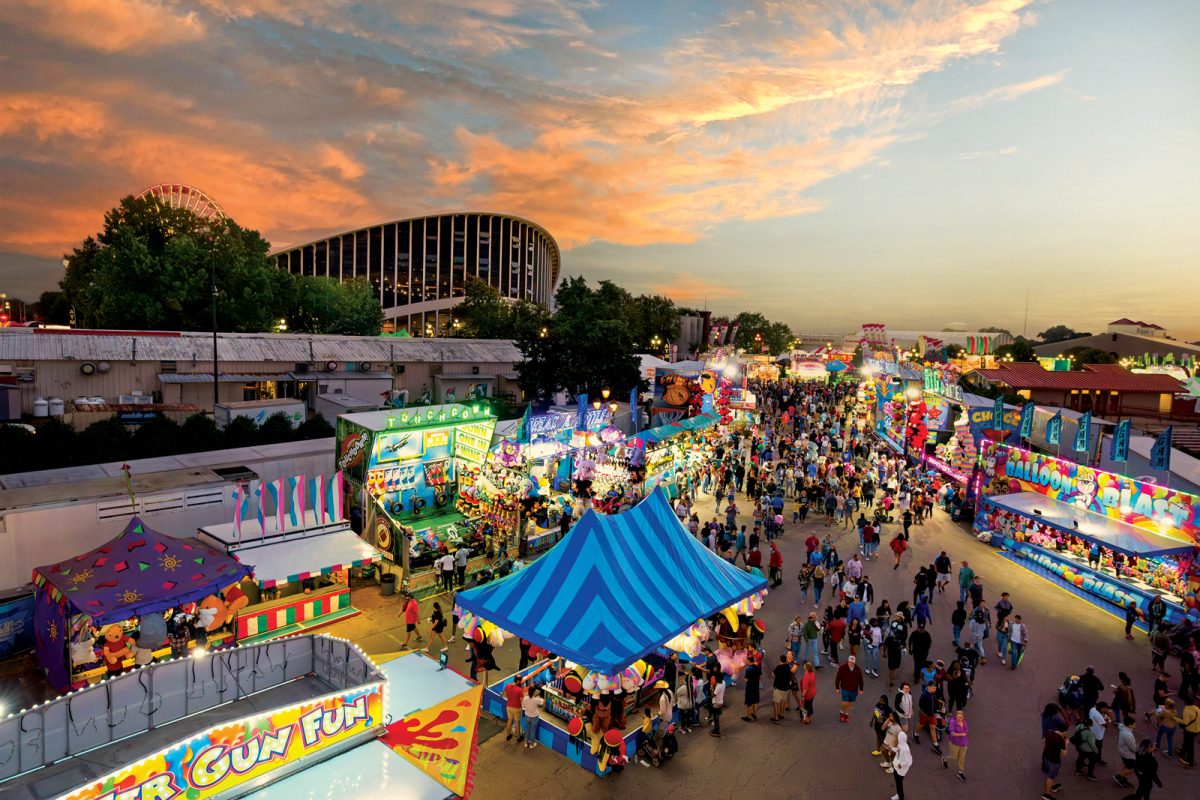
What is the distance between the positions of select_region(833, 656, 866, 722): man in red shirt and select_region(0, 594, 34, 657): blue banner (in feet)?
44.1

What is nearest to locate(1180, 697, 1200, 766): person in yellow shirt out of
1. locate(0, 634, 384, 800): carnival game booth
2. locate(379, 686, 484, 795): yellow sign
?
locate(379, 686, 484, 795): yellow sign

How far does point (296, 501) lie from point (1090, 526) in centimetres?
1862

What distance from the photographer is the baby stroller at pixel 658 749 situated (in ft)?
28.6

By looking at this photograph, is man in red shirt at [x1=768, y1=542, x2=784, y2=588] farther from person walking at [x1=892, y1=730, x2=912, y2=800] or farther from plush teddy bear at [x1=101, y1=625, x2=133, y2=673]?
plush teddy bear at [x1=101, y1=625, x2=133, y2=673]

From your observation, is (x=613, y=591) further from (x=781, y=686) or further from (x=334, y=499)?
(x=334, y=499)

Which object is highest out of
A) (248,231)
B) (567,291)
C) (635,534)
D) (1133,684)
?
(248,231)

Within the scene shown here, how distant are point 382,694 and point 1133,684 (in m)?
12.7

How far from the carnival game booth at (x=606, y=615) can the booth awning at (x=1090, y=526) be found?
32.5ft

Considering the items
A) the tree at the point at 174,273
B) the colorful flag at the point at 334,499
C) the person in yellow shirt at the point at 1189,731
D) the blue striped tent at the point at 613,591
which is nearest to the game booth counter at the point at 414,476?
the colorful flag at the point at 334,499

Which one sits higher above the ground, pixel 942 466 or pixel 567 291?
pixel 567 291

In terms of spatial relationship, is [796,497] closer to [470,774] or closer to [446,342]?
[470,774]

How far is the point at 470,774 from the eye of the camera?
6.03 metres

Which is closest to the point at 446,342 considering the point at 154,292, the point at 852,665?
the point at 154,292

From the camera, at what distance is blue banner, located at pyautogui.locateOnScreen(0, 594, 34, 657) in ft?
34.7
